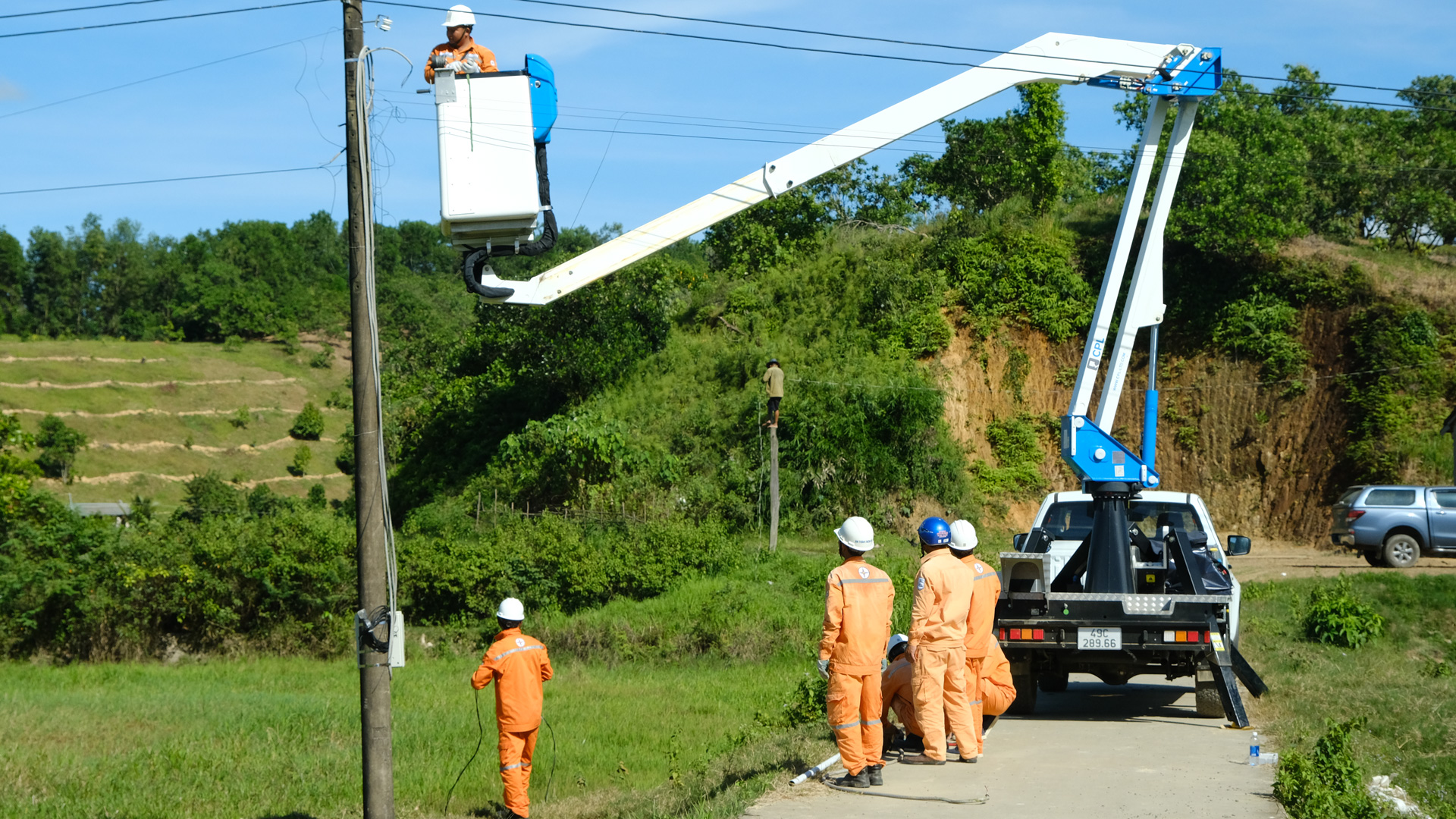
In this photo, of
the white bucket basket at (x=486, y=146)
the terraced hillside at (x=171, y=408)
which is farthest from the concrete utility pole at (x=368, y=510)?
the terraced hillside at (x=171, y=408)

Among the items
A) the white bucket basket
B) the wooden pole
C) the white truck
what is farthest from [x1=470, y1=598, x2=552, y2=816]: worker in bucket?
the wooden pole

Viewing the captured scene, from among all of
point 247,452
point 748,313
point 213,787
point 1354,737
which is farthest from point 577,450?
point 247,452

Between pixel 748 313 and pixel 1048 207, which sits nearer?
pixel 748 313

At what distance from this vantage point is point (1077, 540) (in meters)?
14.0

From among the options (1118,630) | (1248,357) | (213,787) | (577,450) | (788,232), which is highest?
(788,232)

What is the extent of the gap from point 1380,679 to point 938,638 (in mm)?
8272

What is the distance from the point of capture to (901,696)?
896 cm

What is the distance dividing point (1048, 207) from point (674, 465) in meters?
15.5

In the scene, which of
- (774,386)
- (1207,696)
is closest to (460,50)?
(1207,696)

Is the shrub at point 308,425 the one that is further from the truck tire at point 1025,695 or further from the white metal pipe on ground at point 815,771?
the white metal pipe on ground at point 815,771

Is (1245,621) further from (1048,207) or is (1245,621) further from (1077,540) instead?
(1048,207)

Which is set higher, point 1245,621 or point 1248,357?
point 1248,357

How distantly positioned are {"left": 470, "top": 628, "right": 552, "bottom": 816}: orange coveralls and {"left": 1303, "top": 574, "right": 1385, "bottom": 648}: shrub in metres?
13.0

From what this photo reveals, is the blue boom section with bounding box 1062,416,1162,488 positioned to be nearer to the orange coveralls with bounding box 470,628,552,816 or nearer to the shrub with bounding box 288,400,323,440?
the orange coveralls with bounding box 470,628,552,816
